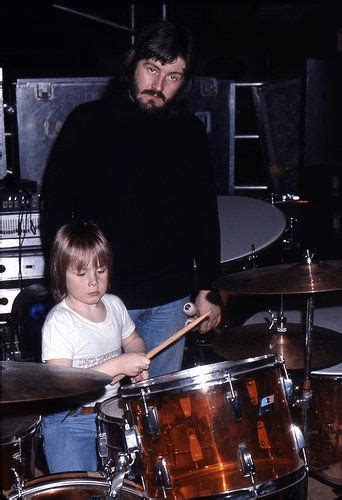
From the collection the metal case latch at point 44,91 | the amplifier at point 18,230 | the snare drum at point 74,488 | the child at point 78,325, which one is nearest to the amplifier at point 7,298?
the amplifier at point 18,230

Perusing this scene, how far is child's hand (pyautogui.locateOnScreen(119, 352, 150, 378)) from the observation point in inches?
88.5

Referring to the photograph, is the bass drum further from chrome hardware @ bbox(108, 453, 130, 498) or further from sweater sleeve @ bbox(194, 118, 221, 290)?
chrome hardware @ bbox(108, 453, 130, 498)

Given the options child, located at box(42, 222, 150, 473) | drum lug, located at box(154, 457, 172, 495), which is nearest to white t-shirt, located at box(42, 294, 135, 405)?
child, located at box(42, 222, 150, 473)

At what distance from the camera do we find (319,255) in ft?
17.8

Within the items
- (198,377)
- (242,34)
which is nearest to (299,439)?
(198,377)

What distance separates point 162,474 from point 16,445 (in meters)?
0.50

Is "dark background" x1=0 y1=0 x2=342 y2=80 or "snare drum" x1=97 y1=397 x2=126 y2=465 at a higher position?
"dark background" x1=0 y1=0 x2=342 y2=80

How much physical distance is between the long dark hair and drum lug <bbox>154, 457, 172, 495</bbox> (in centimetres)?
123

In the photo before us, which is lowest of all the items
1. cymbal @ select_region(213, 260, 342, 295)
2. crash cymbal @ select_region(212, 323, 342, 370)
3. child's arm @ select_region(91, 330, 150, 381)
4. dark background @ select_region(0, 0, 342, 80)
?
crash cymbal @ select_region(212, 323, 342, 370)

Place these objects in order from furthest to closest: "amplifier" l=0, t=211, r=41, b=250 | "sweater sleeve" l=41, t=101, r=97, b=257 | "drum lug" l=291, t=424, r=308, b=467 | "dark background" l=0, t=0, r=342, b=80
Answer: "dark background" l=0, t=0, r=342, b=80 < "amplifier" l=0, t=211, r=41, b=250 < "sweater sleeve" l=41, t=101, r=97, b=257 < "drum lug" l=291, t=424, r=308, b=467

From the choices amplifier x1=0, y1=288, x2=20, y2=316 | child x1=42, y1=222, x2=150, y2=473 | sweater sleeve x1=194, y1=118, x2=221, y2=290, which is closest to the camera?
child x1=42, y1=222, x2=150, y2=473

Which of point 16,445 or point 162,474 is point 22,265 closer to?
point 16,445

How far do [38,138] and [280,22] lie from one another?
8.64 metres

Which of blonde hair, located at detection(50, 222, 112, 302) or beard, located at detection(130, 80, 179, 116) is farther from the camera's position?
beard, located at detection(130, 80, 179, 116)
